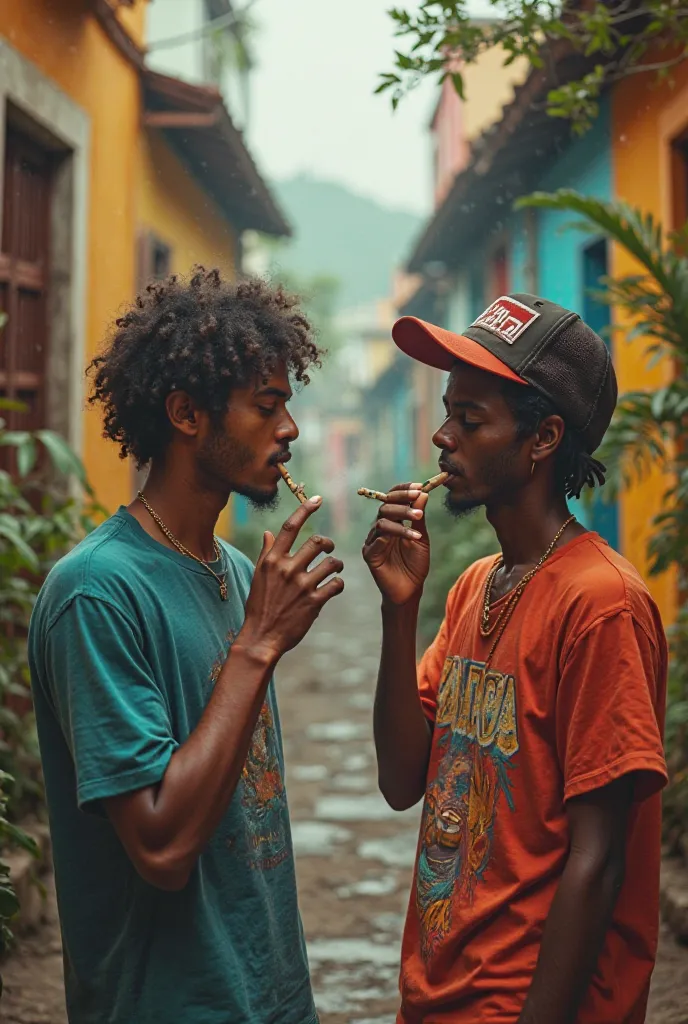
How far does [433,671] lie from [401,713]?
15 centimetres

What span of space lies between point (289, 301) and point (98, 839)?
1.08 metres

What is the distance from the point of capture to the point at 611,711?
68.3 inches

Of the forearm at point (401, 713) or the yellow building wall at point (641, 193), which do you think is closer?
the forearm at point (401, 713)

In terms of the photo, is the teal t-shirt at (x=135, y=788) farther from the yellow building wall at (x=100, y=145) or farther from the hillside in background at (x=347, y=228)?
the hillside in background at (x=347, y=228)

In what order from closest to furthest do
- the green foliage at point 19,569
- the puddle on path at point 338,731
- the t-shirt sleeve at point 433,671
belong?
the t-shirt sleeve at point 433,671
the green foliage at point 19,569
the puddle on path at point 338,731

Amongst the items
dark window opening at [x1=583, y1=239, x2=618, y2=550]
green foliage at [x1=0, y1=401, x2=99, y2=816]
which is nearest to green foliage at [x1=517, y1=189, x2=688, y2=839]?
green foliage at [x1=0, y1=401, x2=99, y2=816]

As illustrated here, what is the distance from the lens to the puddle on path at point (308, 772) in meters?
6.95

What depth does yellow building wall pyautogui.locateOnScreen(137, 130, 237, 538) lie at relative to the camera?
8.24 m

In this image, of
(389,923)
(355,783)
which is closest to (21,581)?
(389,923)

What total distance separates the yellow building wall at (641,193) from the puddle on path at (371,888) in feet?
6.44

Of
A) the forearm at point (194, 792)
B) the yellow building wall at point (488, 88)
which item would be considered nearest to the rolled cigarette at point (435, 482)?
the forearm at point (194, 792)

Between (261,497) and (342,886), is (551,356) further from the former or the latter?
(342,886)

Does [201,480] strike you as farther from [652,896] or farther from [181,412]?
[652,896]

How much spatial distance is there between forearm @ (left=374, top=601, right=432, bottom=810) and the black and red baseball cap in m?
0.48
